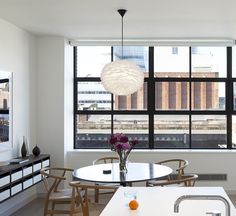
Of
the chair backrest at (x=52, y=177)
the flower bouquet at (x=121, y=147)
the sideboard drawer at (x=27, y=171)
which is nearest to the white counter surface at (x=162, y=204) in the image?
the flower bouquet at (x=121, y=147)

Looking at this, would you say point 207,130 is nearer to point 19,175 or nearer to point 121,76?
point 121,76

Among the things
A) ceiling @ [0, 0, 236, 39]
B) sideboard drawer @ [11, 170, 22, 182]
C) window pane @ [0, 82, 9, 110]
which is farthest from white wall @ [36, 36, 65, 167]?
sideboard drawer @ [11, 170, 22, 182]

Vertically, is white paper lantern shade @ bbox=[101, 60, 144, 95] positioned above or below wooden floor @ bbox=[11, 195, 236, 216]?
above

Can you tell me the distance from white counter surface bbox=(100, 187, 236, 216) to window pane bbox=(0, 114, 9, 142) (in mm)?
2867

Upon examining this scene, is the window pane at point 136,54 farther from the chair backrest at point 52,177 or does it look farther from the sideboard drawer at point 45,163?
the chair backrest at point 52,177

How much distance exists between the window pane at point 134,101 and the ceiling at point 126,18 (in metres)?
1.14

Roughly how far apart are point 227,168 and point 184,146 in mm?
868

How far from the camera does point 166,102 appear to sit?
292 inches

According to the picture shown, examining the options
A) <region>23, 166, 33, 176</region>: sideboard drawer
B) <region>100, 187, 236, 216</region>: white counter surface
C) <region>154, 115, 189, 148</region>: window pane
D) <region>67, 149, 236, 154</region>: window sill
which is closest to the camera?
<region>100, 187, 236, 216</region>: white counter surface

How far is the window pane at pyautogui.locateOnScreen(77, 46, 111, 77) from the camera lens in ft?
24.4

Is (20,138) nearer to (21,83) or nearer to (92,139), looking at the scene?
(21,83)

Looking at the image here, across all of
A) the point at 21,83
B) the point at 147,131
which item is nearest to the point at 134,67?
the point at 21,83

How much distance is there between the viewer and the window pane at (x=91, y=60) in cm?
743

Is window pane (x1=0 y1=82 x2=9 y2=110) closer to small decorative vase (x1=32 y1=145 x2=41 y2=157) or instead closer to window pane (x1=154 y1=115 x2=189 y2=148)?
small decorative vase (x1=32 y1=145 x2=41 y2=157)
